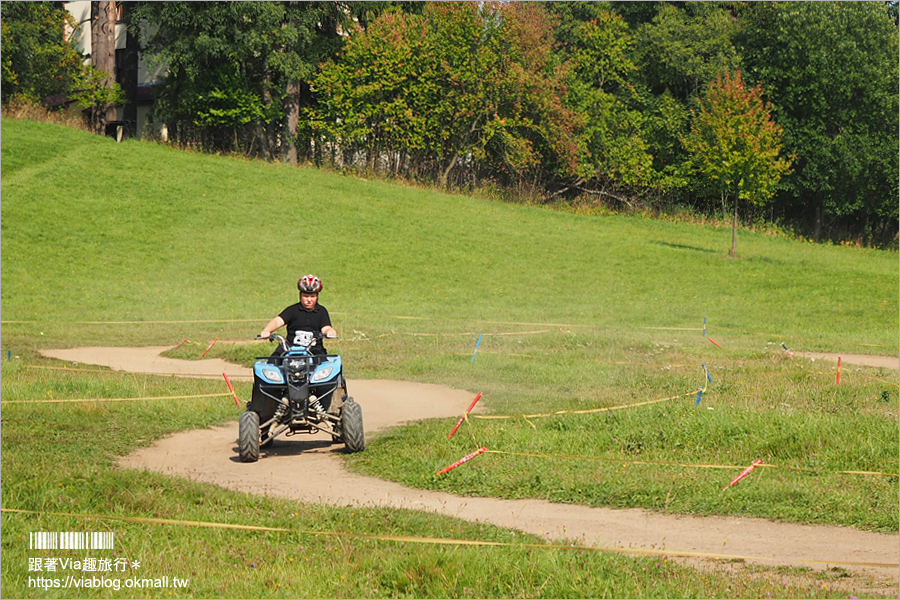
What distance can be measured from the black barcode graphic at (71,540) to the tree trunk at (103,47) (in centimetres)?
4653

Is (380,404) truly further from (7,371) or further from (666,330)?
(666,330)

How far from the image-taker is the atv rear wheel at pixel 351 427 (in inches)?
412

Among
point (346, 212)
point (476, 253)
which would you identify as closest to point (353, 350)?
point (476, 253)

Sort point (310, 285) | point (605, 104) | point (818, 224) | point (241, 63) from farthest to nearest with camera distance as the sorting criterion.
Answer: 1. point (818, 224)
2. point (605, 104)
3. point (241, 63)
4. point (310, 285)

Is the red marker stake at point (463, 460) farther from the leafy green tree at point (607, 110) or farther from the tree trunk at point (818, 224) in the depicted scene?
the tree trunk at point (818, 224)

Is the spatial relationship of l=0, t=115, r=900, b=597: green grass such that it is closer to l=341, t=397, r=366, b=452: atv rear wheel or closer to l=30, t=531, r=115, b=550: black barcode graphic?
l=30, t=531, r=115, b=550: black barcode graphic

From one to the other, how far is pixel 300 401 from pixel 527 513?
10.2 feet

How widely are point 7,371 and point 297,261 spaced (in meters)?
17.4

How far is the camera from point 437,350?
769 inches

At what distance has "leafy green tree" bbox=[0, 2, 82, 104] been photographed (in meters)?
54.1

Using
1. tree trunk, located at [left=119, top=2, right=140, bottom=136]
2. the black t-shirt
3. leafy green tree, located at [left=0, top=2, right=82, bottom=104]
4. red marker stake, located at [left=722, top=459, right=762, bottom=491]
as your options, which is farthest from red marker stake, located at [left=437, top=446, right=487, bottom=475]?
tree trunk, located at [left=119, top=2, right=140, bottom=136]

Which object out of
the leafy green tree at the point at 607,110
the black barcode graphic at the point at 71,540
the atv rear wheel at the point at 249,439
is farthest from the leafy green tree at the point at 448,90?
the black barcode graphic at the point at 71,540

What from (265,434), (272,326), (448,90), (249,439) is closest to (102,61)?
(448,90)

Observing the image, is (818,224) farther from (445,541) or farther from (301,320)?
(445,541)
